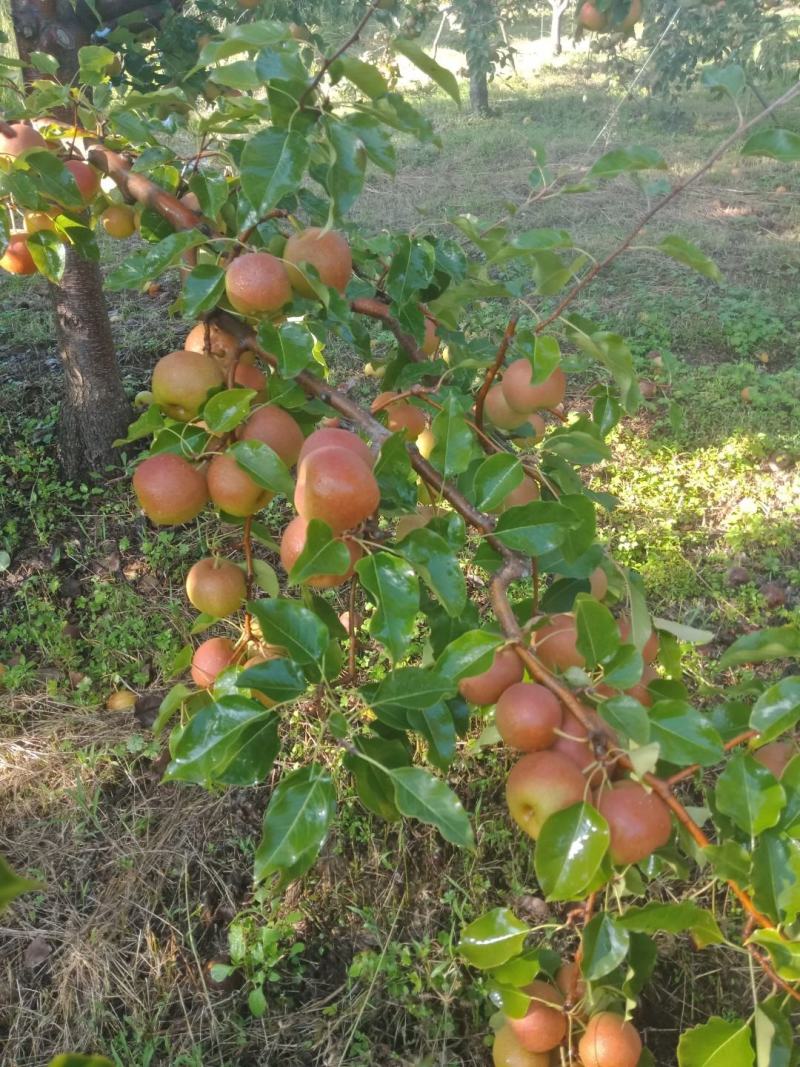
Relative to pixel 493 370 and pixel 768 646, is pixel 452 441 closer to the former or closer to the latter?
pixel 493 370

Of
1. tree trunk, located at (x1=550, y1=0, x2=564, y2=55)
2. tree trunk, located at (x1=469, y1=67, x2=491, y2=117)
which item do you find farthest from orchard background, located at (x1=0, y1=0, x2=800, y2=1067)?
tree trunk, located at (x1=550, y1=0, x2=564, y2=55)

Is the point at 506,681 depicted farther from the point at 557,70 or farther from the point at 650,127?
the point at 557,70

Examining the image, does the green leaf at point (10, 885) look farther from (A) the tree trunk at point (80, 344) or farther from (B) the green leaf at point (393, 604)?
(A) the tree trunk at point (80, 344)

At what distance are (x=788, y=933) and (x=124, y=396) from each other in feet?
7.82

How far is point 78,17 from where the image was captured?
2.22m

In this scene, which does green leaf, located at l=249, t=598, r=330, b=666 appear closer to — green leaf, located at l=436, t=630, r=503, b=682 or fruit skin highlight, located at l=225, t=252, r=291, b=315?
green leaf, located at l=436, t=630, r=503, b=682

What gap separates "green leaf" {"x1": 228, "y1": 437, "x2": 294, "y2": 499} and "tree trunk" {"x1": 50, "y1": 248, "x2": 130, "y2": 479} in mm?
1863

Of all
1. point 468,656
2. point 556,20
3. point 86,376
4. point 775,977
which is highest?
point 556,20

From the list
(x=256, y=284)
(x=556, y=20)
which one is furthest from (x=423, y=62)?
(x=556, y=20)

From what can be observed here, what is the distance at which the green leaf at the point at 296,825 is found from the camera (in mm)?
693

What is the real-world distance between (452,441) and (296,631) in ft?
0.90

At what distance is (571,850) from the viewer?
68 centimetres

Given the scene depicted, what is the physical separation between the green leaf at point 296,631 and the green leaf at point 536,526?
225 mm

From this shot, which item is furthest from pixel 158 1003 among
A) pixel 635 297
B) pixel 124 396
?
pixel 635 297
